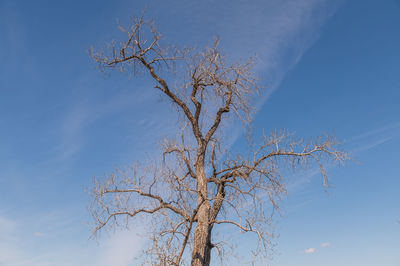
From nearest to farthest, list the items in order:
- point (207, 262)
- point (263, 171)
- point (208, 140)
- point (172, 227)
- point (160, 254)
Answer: point (160, 254)
point (172, 227)
point (207, 262)
point (263, 171)
point (208, 140)

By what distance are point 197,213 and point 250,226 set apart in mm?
1297

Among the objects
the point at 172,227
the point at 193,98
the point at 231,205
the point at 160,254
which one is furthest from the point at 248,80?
the point at 160,254

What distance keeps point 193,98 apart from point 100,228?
400 cm

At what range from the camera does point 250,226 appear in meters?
7.55

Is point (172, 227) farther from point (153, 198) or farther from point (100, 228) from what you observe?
point (100, 228)

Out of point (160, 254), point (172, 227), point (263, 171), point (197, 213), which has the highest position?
point (263, 171)

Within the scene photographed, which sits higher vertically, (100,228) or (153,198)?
(153,198)

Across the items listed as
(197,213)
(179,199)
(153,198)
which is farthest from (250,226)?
(153,198)

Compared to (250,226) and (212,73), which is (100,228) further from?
(212,73)

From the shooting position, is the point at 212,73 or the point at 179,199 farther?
the point at 212,73

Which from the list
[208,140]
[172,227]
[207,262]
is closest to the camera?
[172,227]

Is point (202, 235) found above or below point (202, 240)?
above

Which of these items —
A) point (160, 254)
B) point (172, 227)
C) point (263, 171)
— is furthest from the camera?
point (263, 171)

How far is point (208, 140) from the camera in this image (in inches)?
365
